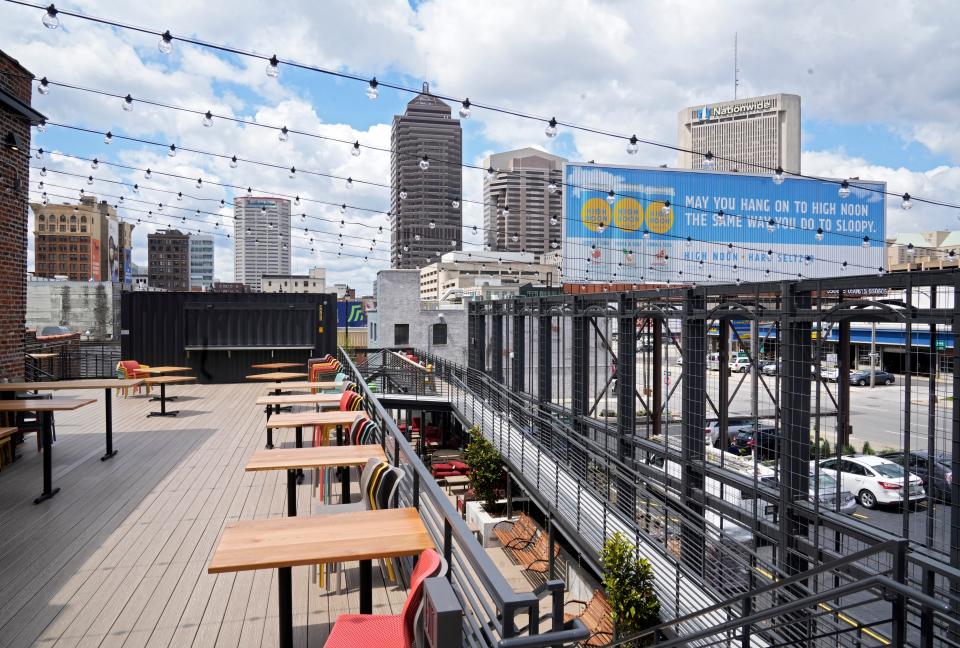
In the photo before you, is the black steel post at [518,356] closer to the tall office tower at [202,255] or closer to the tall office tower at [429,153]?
the tall office tower at [429,153]

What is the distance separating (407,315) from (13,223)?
2266 cm

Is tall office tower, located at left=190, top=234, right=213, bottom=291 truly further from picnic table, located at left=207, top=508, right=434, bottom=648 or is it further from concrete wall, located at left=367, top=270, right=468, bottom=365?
picnic table, located at left=207, top=508, right=434, bottom=648

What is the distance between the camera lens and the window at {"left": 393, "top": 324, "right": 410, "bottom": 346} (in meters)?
30.8

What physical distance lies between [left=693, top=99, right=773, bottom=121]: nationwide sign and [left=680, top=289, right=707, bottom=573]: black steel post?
122 m

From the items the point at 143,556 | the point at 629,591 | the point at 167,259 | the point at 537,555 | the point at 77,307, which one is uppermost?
the point at 167,259

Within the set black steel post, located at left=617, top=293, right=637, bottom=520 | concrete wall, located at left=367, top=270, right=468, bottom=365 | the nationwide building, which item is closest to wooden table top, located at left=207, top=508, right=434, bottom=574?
black steel post, located at left=617, top=293, right=637, bottom=520

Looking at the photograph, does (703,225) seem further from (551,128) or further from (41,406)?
(41,406)

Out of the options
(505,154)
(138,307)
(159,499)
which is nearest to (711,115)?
(505,154)

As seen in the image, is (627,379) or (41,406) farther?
(627,379)

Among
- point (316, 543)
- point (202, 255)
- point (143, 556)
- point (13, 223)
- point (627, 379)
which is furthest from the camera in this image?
point (202, 255)

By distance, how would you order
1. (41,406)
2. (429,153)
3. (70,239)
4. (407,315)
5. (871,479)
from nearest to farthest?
1. (41,406)
2. (871,479)
3. (407,315)
4. (429,153)
5. (70,239)

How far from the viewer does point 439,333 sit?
3148 centimetres

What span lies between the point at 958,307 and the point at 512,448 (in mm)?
9313

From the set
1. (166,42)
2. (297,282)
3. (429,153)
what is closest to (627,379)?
(166,42)
